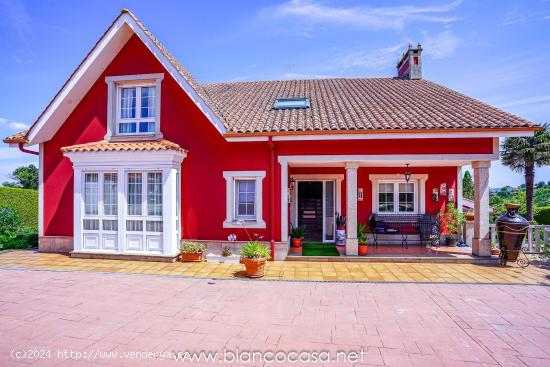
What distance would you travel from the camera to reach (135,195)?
358 inches

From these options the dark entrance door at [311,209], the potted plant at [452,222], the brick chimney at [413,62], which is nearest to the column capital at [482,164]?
the potted plant at [452,222]

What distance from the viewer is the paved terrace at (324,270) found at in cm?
718

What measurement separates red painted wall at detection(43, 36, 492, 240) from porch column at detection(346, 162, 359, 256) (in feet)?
2.00

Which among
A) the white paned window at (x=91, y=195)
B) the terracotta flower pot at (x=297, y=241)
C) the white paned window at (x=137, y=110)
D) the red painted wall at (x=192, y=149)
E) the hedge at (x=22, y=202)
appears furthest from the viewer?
the hedge at (x=22, y=202)

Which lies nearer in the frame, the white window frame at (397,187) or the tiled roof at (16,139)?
the tiled roof at (16,139)

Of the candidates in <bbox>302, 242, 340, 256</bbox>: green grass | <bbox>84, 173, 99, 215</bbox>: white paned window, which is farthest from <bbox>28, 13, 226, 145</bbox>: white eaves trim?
<bbox>302, 242, 340, 256</bbox>: green grass

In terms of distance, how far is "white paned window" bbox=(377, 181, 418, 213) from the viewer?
468 inches

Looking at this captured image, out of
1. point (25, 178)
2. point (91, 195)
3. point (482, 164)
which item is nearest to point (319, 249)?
point (482, 164)

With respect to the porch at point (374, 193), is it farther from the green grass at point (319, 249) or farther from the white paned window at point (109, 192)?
Answer: the white paned window at point (109, 192)

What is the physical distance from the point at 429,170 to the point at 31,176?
4800 cm

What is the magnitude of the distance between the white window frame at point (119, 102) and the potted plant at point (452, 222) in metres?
11.1

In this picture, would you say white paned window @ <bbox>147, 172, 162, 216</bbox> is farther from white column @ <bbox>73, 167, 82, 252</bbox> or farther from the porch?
the porch

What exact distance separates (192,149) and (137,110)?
2.56m

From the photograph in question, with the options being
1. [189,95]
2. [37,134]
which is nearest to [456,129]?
[189,95]
